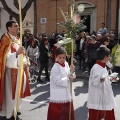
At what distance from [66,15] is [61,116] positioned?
166 centimetres

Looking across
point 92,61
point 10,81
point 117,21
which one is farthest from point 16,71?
point 117,21

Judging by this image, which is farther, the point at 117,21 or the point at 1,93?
the point at 117,21

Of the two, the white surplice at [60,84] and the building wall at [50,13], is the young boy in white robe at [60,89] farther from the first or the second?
the building wall at [50,13]

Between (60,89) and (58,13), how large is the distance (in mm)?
18202

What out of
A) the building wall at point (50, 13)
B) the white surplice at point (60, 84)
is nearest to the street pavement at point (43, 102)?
the white surplice at point (60, 84)

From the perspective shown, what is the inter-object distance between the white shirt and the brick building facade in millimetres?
15984

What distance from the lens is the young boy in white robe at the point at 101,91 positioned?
4.80m

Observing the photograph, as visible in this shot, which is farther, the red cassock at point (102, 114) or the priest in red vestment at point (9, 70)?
the priest in red vestment at point (9, 70)

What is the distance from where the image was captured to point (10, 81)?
18.6ft

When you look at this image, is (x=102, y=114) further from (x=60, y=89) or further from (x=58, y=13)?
(x=58, y=13)

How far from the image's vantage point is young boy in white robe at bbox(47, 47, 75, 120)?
16.0 feet

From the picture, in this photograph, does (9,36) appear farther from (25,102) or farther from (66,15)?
(25,102)

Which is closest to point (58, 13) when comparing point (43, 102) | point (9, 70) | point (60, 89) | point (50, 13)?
point (50, 13)

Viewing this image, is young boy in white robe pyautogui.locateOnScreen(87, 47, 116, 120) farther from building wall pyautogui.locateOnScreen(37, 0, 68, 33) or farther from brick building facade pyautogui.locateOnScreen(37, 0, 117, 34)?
building wall pyautogui.locateOnScreen(37, 0, 68, 33)
